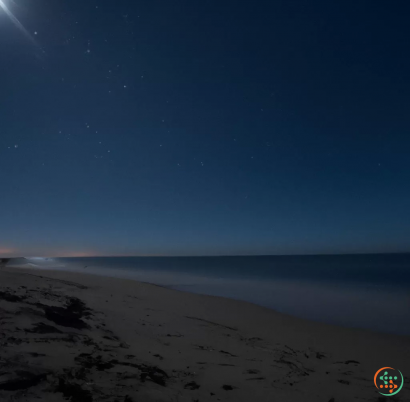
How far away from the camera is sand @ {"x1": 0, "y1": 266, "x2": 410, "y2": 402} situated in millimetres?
3068

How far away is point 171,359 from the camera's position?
4594 millimetres

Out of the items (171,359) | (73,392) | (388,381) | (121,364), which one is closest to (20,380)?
(73,392)

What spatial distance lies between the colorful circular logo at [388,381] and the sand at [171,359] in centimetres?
12

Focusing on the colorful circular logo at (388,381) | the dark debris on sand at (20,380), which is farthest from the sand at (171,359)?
the colorful circular logo at (388,381)

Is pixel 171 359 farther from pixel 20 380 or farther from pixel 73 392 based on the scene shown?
pixel 20 380

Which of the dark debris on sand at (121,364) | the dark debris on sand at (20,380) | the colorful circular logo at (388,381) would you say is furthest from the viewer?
the colorful circular logo at (388,381)

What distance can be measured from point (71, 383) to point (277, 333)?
642cm

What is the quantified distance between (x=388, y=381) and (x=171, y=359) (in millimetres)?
4050

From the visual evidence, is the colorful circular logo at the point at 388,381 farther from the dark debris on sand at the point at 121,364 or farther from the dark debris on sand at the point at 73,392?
the dark debris on sand at the point at 73,392

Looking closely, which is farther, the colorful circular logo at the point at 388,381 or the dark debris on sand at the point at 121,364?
the colorful circular logo at the point at 388,381

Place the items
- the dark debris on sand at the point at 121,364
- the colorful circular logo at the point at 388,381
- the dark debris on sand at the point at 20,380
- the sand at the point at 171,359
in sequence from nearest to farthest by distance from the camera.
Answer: the dark debris on sand at the point at 20,380
the sand at the point at 171,359
the dark debris on sand at the point at 121,364
the colorful circular logo at the point at 388,381

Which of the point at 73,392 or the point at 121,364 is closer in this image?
the point at 73,392

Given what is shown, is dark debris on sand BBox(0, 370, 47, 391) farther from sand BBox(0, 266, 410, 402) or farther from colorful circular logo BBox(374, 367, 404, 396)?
colorful circular logo BBox(374, 367, 404, 396)

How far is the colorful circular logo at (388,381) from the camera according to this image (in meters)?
4.27
